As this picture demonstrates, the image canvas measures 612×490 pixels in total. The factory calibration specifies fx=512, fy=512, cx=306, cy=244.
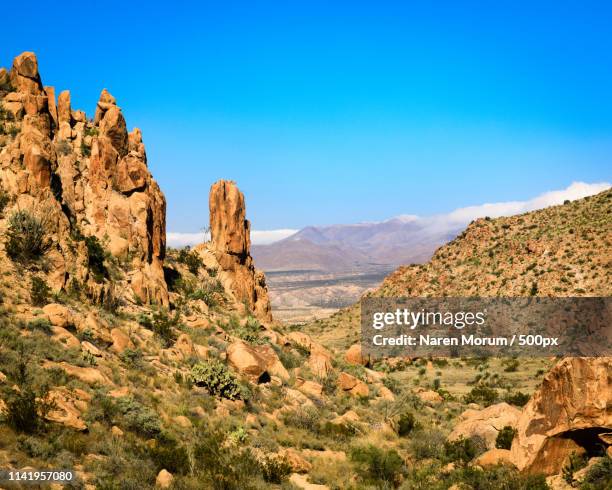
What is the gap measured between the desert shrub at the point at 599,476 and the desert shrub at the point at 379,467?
6.41m

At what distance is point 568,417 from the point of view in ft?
53.1

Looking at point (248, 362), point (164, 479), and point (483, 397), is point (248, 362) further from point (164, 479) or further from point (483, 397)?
point (483, 397)

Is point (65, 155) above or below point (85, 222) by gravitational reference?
above

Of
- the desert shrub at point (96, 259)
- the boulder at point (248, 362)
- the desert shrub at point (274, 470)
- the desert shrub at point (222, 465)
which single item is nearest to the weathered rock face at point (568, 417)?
the desert shrub at point (274, 470)

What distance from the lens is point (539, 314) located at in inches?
2435

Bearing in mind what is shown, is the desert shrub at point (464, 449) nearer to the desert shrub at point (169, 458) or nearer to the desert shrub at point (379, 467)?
the desert shrub at point (379, 467)

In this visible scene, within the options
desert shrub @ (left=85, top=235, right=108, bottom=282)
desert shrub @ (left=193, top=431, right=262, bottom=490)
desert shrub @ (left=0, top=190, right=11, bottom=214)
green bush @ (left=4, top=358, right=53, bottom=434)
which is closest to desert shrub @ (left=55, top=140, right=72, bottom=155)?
desert shrub @ (left=85, top=235, right=108, bottom=282)

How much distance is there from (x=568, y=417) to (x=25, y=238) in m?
23.6

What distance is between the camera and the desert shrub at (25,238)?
2361cm

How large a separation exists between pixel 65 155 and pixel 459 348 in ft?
166

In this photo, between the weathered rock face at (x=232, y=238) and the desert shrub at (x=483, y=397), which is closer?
the desert shrub at (x=483, y=397)

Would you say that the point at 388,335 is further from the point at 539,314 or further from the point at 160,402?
the point at 160,402

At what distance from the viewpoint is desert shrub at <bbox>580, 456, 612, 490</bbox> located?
13836 mm

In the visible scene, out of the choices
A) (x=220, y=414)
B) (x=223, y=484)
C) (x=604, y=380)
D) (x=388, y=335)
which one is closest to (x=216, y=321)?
(x=220, y=414)
